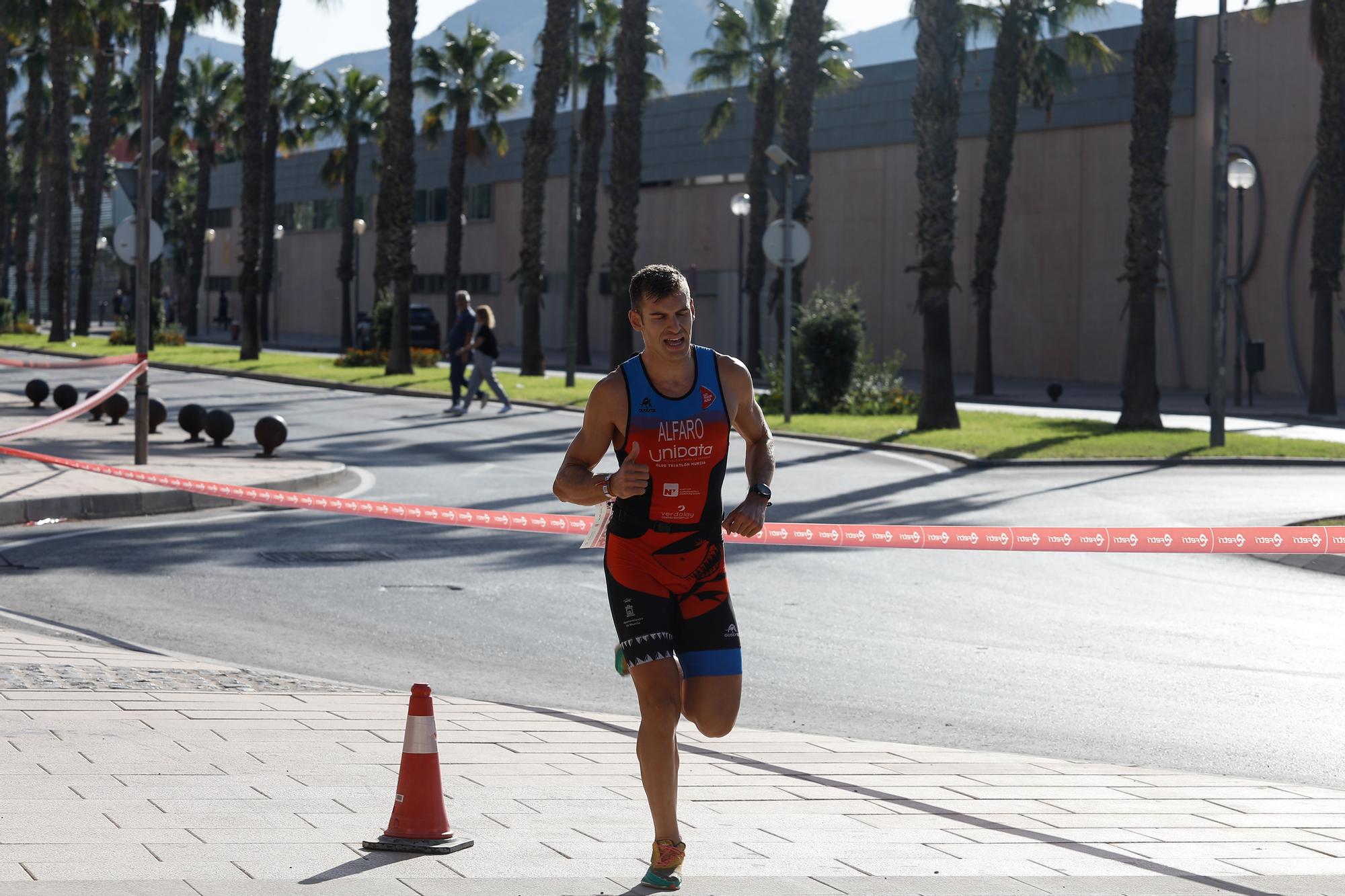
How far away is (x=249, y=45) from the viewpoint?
44781 millimetres

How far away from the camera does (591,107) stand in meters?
50.9

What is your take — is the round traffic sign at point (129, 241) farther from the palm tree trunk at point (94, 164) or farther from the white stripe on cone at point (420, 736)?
the palm tree trunk at point (94, 164)

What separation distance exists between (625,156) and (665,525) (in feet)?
108

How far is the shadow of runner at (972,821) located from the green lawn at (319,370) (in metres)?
22.1

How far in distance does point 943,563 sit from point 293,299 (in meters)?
79.2

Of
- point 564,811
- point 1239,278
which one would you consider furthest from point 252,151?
point 564,811

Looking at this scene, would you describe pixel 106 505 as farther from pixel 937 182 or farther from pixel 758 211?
pixel 758 211

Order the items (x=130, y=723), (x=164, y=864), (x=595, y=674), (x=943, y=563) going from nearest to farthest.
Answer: (x=164, y=864)
(x=130, y=723)
(x=595, y=674)
(x=943, y=563)

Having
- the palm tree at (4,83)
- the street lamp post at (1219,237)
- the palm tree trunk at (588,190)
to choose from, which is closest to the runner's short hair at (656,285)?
the street lamp post at (1219,237)

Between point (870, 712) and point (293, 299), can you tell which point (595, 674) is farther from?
point (293, 299)

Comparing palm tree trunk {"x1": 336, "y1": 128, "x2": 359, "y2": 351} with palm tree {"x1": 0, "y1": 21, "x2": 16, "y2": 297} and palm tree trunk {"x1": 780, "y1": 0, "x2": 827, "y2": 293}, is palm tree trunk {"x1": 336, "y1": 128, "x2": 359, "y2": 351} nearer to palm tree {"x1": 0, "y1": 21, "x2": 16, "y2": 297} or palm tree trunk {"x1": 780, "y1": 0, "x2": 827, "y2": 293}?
palm tree {"x1": 0, "y1": 21, "x2": 16, "y2": 297}

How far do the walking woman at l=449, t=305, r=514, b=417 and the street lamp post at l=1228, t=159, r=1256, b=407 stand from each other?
42.2 feet

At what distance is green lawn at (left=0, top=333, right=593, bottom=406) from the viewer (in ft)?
112

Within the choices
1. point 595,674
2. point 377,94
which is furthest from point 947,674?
point 377,94
